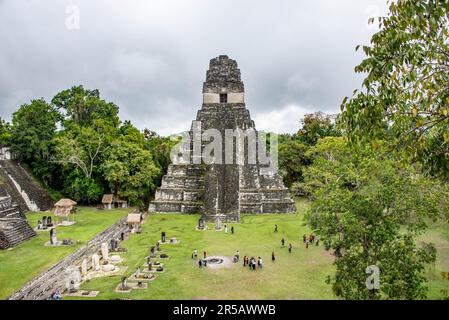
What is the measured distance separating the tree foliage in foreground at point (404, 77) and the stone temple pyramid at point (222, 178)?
18.1 metres

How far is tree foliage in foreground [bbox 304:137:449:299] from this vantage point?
8484 mm

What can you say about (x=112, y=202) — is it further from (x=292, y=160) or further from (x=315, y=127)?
(x=315, y=127)

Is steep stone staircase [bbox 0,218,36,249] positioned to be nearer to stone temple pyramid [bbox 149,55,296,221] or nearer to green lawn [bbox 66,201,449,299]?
green lawn [bbox 66,201,449,299]

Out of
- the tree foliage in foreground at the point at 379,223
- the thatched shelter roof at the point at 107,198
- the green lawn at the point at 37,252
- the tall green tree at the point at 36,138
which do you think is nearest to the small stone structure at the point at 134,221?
the green lawn at the point at 37,252

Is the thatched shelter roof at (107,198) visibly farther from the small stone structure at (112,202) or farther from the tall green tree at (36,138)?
the tall green tree at (36,138)

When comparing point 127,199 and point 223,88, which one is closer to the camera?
point 127,199

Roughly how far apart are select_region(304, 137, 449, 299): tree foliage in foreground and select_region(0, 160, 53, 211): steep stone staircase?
2280 cm

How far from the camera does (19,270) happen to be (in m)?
14.6

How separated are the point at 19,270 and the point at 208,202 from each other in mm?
12410

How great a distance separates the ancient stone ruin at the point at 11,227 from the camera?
58.9 ft

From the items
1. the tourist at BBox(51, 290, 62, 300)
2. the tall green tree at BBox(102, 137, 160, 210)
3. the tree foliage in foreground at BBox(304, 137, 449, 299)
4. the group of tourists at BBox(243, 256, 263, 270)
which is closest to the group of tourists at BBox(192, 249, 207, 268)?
the group of tourists at BBox(243, 256, 263, 270)

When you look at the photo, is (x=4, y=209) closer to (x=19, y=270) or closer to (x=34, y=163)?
(x=19, y=270)
